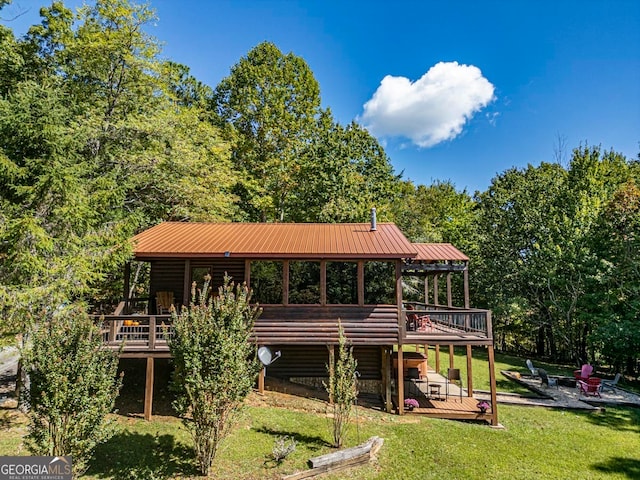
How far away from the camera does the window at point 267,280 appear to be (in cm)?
1706

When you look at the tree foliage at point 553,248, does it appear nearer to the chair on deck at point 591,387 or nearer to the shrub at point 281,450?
the chair on deck at point 591,387

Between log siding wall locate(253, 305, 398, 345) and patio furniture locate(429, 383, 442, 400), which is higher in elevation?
log siding wall locate(253, 305, 398, 345)

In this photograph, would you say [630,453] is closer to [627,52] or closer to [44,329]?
[44,329]

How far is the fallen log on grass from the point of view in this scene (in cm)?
676

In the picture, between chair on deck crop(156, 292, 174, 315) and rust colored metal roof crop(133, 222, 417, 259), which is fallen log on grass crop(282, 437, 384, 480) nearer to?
rust colored metal roof crop(133, 222, 417, 259)

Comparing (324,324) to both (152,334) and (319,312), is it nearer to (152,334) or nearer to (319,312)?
(319,312)

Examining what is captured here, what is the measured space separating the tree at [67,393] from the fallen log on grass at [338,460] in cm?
336

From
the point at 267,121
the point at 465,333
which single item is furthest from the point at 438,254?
the point at 267,121

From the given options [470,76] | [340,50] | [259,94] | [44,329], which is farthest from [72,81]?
[470,76]

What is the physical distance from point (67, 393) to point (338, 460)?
489 cm

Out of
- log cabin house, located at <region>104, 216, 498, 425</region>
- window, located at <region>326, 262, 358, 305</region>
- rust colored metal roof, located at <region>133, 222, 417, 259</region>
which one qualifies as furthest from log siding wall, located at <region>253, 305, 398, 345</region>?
window, located at <region>326, 262, 358, 305</region>

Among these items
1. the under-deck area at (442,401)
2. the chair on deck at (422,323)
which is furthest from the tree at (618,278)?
the chair on deck at (422,323)

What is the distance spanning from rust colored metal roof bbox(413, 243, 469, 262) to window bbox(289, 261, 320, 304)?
7.10 metres

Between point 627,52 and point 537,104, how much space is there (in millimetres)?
6644
